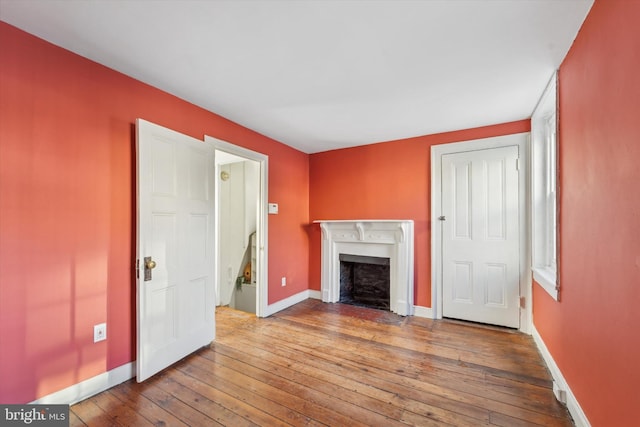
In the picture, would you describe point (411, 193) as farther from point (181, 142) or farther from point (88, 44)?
Result: point (88, 44)

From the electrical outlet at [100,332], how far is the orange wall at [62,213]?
0.03m

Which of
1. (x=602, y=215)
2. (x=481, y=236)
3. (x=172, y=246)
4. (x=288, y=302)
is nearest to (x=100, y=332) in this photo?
(x=172, y=246)

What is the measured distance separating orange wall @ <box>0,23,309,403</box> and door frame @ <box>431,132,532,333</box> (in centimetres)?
303

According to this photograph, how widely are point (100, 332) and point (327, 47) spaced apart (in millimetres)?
2498

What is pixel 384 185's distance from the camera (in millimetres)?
3752

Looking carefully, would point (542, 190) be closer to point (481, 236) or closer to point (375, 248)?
point (481, 236)

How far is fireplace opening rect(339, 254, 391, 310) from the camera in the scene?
12.7 feet

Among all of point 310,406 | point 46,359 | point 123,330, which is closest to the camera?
point 46,359

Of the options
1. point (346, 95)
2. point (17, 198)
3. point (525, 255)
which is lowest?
point (525, 255)

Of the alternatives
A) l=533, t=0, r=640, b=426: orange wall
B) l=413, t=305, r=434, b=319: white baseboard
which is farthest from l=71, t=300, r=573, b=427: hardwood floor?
l=533, t=0, r=640, b=426: orange wall

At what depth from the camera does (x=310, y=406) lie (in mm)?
1776

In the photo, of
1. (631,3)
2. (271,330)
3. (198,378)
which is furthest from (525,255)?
(198,378)

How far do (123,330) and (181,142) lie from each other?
1.56 metres

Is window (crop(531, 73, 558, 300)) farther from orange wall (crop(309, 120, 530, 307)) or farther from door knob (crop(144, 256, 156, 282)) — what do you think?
door knob (crop(144, 256, 156, 282))
